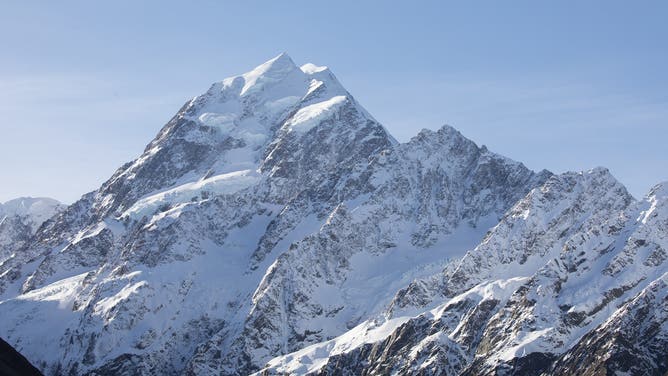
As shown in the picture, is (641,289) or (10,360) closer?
(10,360)

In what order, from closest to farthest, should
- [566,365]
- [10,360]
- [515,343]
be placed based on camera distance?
[10,360], [566,365], [515,343]

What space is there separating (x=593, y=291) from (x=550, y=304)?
376 inches

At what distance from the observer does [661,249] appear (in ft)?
652

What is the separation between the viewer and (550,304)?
19925cm

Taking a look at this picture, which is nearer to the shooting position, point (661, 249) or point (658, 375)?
point (658, 375)

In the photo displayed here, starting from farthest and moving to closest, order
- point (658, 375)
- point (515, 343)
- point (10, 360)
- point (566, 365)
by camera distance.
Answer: point (515, 343), point (566, 365), point (658, 375), point (10, 360)

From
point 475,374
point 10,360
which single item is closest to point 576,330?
point 475,374

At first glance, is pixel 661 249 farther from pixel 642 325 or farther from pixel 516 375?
pixel 516 375

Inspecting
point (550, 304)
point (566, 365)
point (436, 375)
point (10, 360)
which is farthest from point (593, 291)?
point (10, 360)

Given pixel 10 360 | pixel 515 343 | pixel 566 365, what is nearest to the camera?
pixel 10 360

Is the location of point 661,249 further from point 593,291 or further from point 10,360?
point 10,360

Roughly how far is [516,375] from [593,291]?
26797mm

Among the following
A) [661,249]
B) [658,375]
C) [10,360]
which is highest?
[10,360]

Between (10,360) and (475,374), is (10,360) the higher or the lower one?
the higher one
